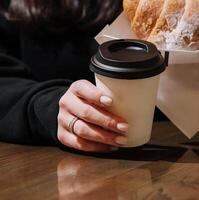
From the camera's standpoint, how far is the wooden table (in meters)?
0.79

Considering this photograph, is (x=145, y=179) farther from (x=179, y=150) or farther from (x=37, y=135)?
(x=37, y=135)

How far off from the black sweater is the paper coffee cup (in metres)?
0.19

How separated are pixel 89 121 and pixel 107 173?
97 millimetres

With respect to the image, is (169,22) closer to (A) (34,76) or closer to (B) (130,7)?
(B) (130,7)

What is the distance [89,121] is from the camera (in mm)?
891

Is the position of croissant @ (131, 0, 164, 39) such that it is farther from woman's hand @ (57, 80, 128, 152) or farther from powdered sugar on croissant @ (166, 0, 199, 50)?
woman's hand @ (57, 80, 128, 152)

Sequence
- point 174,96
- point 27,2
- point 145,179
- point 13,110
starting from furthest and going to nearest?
point 27,2, point 13,110, point 174,96, point 145,179

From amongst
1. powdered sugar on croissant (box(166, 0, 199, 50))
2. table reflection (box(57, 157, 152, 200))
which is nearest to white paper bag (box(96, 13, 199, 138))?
powdered sugar on croissant (box(166, 0, 199, 50))

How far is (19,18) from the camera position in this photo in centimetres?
132

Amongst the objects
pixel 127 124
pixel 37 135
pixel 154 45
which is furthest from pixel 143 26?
pixel 37 135

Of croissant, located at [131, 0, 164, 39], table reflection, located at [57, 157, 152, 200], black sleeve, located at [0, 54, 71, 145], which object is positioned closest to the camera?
table reflection, located at [57, 157, 152, 200]

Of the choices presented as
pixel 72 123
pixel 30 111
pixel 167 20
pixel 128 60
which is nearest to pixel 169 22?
pixel 167 20

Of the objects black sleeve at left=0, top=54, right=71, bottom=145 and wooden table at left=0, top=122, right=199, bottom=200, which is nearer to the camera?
wooden table at left=0, top=122, right=199, bottom=200

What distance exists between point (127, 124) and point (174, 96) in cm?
14
